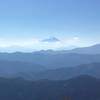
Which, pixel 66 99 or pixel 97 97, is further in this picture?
pixel 97 97

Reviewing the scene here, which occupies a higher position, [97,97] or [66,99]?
[66,99]
